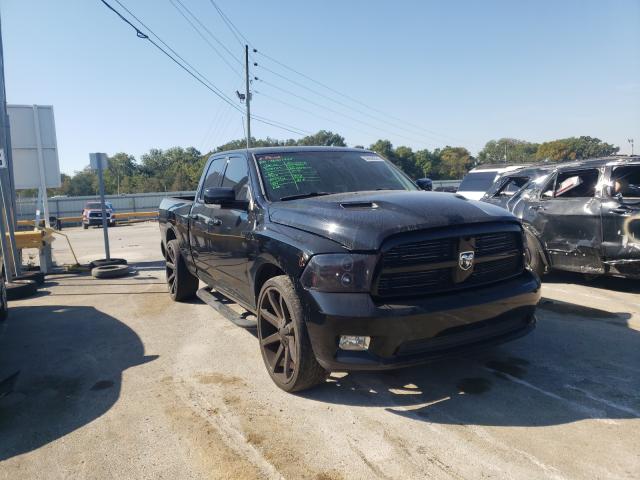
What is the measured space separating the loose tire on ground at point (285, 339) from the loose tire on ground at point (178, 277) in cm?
299

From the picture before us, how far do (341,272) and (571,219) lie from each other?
4821 mm

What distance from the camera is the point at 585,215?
6.41 meters

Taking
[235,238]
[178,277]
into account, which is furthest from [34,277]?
[235,238]

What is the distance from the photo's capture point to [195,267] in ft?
19.7

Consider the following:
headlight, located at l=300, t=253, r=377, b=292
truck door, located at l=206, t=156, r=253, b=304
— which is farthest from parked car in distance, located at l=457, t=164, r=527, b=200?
headlight, located at l=300, t=253, r=377, b=292

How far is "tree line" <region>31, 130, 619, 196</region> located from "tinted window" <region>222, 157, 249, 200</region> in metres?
62.5

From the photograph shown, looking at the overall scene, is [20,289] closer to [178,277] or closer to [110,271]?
[110,271]

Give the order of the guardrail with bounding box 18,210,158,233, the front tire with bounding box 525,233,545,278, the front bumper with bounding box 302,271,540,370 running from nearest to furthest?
1. the front bumper with bounding box 302,271,540,370
2. the front tire with bounding box 525,233,545,278
3. the guardrail with bounding box 18,210,158,233

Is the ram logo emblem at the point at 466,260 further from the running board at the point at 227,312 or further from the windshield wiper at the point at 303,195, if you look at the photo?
the running board at the point at 227,312

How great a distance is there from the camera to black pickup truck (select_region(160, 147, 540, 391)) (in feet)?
10.0

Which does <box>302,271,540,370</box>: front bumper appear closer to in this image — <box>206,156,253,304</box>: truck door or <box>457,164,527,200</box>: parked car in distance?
<box>206,156,253,304</box>: truck door

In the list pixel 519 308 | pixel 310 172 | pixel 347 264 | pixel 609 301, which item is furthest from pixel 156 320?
pixel 609 301

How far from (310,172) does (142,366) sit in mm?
2384

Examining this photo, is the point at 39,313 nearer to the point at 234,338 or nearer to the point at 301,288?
the point at 234,338
